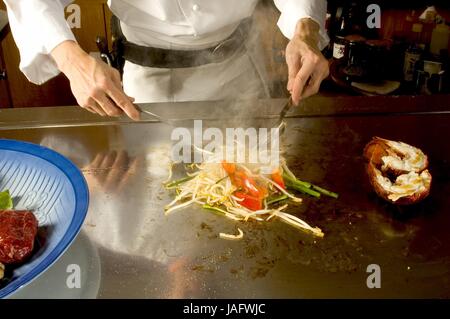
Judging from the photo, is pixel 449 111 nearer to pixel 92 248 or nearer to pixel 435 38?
pixel 92 248

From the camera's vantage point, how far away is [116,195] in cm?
156

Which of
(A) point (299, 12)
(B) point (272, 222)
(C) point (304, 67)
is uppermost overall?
(A) point (299, 12)

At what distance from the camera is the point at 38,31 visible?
1.65 m

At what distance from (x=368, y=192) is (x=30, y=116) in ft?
4.53

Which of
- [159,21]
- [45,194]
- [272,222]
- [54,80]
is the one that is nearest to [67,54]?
[45,194]

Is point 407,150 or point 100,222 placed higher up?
point 407,150

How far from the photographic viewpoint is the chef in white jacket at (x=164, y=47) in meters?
1.55

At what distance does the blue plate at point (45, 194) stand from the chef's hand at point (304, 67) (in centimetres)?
78

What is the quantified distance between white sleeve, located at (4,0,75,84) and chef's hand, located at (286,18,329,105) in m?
0.78

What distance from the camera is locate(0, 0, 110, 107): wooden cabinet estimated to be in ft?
13.3

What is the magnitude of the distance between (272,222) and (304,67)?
57 centimetres
